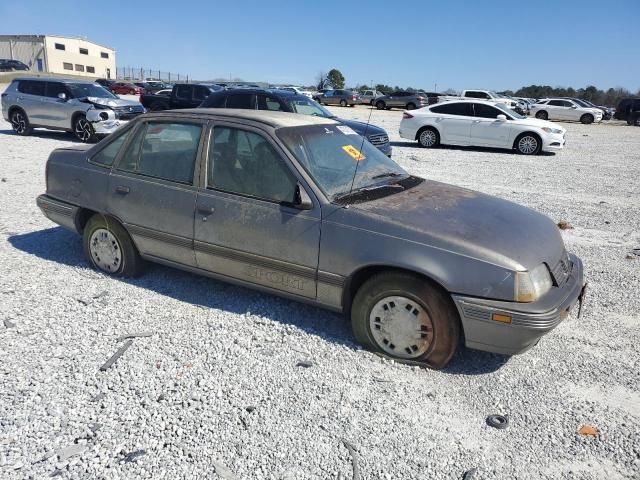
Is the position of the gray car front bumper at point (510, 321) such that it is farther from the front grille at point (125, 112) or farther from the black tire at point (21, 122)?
the black tire at point (21, 122)

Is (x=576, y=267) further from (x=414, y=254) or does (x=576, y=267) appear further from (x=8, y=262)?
(x=8, y=262)

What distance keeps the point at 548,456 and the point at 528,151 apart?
45.8 ft

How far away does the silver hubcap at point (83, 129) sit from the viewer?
46.2 ft

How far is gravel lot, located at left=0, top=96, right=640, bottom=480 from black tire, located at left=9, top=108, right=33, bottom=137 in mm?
12450

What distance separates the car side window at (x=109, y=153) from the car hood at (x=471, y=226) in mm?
2461

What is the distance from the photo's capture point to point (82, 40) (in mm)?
84188

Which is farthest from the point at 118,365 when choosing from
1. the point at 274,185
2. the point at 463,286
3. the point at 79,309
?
the point at 463,286

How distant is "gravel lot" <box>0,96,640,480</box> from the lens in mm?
2578

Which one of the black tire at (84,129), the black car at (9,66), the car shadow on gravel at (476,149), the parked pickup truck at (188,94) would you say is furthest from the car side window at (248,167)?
the black car at (9,66)

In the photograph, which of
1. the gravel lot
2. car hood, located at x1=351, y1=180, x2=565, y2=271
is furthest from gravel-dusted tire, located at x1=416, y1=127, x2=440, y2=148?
car hood, located at x1=351, y1=180, x2=565, y2=271

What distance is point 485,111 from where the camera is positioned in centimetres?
1528

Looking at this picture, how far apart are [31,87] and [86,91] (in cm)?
204

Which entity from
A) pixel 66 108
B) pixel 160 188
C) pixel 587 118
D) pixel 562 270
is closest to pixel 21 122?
pixel 66 108

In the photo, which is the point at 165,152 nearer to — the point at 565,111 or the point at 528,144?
the point at 528,144
